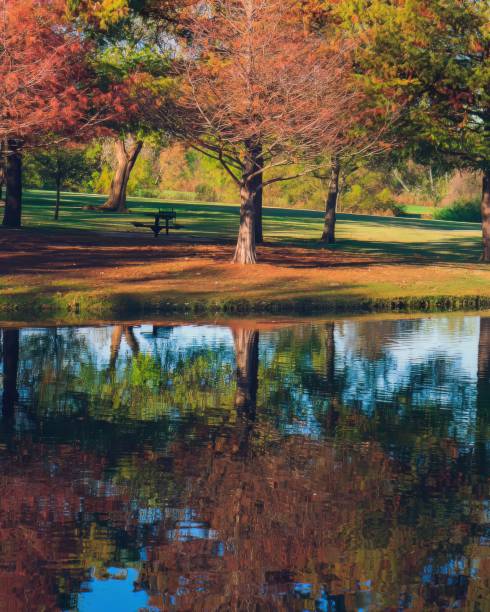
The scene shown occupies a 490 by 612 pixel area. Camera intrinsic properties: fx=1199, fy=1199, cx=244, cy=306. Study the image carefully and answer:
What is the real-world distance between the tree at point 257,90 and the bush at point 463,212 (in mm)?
75440

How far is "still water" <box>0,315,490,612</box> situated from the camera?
7.77 metres

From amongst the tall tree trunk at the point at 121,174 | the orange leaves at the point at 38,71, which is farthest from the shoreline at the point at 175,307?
the tall tree trunk at the point at 121,174

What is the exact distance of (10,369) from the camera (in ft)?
56.7

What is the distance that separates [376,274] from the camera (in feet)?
118

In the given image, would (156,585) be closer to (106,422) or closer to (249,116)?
(106,422)

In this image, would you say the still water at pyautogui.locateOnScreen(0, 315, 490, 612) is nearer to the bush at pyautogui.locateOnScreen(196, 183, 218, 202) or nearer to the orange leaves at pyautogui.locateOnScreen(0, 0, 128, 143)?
the orange leaves at pyautogui.locateOnScreen(0, 0, 128, 143)

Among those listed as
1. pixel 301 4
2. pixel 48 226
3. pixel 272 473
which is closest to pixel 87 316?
pixel 272 473

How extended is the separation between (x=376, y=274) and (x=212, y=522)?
1076 inches

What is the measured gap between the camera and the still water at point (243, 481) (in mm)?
7766

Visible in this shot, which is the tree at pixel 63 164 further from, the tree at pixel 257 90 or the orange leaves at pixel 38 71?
the tree at pixel 257 90

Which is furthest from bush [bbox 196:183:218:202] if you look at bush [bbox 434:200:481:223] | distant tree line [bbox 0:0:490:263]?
distant tree line [bbox 0:0:490:263]

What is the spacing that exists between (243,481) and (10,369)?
7583 millimetres

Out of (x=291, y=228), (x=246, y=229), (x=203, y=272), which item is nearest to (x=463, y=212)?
(x=291, y=228)

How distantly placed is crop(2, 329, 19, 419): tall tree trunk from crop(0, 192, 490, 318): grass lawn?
15.1 ft
